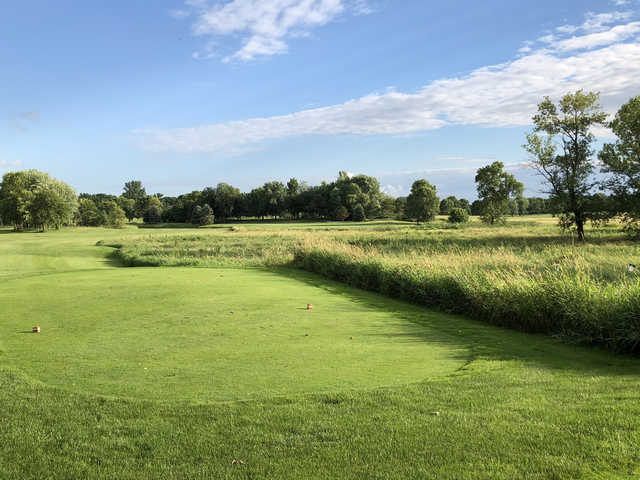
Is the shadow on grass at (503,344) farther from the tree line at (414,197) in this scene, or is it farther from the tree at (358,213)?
the tree at (358,213)

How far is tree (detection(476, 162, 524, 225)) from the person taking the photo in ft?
219

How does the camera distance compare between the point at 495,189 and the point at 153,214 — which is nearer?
the point at 495,189

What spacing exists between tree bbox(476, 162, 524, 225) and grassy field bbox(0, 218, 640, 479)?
60.6 metres

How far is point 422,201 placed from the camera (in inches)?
3339

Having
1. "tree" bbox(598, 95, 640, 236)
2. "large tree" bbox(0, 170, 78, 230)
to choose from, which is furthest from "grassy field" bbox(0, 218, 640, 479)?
"large tree" bbox(0, 170, 78, 230)

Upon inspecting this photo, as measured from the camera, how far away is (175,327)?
9086 millimetres

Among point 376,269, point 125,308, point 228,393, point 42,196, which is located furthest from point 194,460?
point 42,196

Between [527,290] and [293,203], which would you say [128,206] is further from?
[527,290]

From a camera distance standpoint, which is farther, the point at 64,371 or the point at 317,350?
the point at 317,350

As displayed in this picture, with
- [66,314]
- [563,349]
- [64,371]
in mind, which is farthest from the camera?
[66,314]

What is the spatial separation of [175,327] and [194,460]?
5.32m

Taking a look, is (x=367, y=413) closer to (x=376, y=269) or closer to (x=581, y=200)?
(x=376, y=269)

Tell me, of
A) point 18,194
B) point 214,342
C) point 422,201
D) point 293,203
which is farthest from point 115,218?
point 214,342

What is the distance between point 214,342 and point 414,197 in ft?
266
